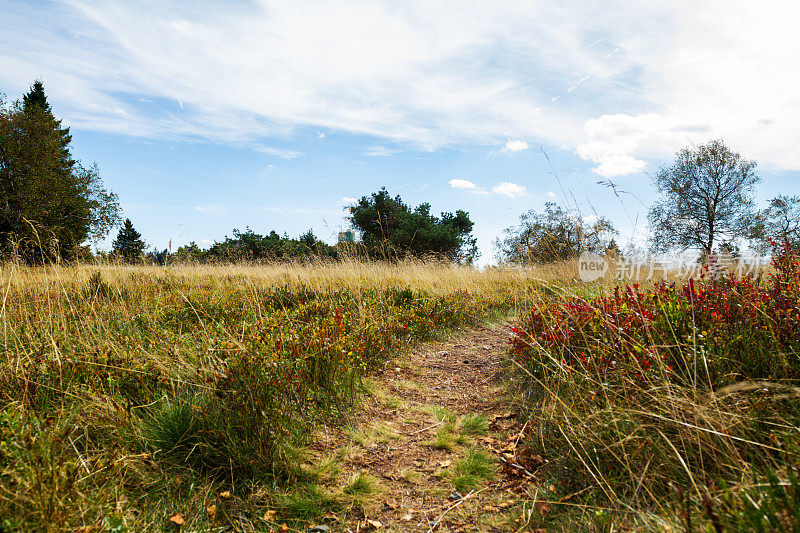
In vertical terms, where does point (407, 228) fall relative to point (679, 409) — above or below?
above

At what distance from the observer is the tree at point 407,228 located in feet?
78.8

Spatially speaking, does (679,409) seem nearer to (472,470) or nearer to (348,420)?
(472,470)

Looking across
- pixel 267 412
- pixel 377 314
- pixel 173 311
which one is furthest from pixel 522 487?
pixel 173 311

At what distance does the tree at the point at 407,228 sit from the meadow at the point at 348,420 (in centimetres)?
1857

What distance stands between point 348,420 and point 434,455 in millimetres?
851

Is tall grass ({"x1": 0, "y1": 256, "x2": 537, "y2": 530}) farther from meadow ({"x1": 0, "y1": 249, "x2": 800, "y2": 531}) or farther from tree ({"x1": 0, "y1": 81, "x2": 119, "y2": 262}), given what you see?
tree ({"x1": 0, "y1": 81, "x2": 119, "y2": 262})

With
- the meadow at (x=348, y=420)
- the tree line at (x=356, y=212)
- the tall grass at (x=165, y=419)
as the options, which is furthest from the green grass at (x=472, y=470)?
the tree line at (x=356, y=212)

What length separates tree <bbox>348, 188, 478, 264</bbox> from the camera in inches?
945

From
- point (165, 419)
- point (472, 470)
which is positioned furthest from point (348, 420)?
point (165, 419)

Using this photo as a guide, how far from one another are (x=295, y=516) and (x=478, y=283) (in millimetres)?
8995

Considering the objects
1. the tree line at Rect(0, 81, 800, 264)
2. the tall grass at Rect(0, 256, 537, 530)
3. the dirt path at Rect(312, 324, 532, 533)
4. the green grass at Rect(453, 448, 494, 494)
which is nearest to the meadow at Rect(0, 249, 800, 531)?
the tall grass at Rect(0, 256, 537, 530)

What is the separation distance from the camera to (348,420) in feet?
12.1

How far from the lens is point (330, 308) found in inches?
232

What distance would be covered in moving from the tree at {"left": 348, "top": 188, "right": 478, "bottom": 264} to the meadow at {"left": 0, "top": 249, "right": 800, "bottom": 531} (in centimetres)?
1857
